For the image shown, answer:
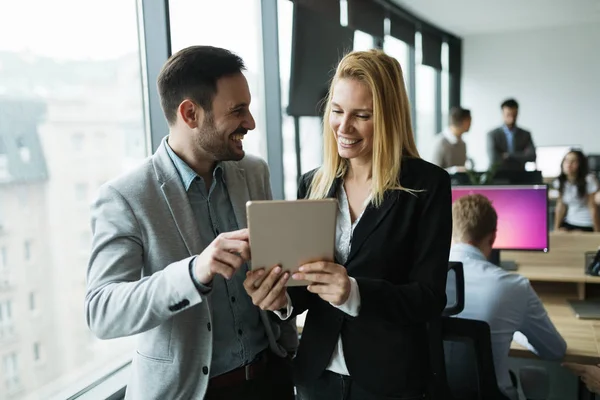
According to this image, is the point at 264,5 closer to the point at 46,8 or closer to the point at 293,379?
the point at 46,8

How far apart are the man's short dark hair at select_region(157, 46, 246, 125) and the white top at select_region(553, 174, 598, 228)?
4291 millimetres

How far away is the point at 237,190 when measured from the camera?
1.44m

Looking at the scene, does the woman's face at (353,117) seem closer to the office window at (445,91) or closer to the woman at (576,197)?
the woman at (576,197)

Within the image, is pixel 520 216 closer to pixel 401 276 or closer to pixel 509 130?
pixel 401 276

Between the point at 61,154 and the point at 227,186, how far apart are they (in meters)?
0.75

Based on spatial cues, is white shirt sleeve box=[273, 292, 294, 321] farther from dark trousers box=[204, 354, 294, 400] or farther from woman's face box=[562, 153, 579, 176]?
woman's face box=[562, 153, 579, 176]

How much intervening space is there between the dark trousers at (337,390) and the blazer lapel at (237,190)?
467mm

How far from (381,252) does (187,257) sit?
0.48m

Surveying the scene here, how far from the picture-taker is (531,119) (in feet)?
28.6

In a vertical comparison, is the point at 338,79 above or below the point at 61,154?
above

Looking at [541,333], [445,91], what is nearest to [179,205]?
[541,333]

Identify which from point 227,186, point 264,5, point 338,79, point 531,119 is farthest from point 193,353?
point 531,119

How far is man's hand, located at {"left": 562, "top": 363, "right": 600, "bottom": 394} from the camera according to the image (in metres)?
1.77

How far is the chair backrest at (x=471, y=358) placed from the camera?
5.54 ft
